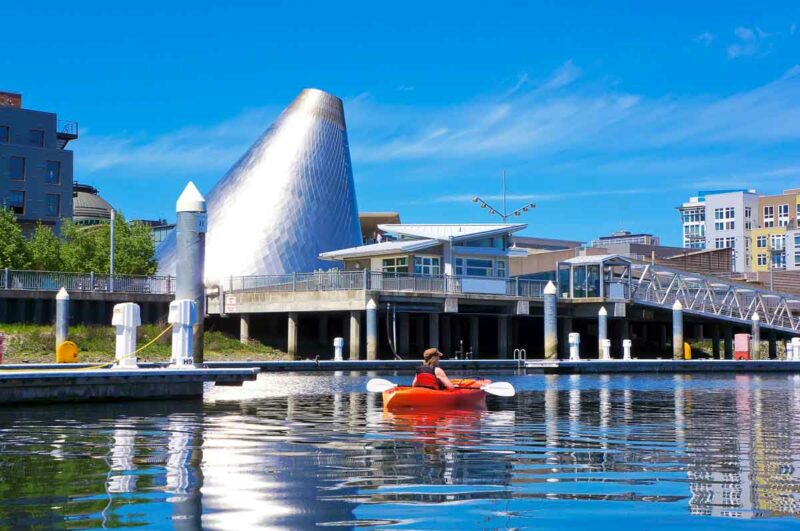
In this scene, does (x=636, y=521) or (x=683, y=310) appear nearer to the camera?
(x=636, y=521)

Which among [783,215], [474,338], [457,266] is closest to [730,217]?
[783,215]

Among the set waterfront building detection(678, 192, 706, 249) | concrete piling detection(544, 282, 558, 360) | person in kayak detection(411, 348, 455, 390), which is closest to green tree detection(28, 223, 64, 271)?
concrete piling detection(544, 282, 558, 360)

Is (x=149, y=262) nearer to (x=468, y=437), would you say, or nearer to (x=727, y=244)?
(x=468, y=437)

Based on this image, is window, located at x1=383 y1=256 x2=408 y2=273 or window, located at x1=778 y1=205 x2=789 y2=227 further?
window, located at x1=778 y1=205 x2=789 y2=227

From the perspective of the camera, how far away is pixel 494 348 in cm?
6350

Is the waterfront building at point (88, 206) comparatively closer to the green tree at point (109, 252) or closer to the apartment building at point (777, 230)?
the green tree at point (109, 252)

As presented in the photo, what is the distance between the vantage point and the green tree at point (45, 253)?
5994 cm

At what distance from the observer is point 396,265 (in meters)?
55.4

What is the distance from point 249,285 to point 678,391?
30632mm

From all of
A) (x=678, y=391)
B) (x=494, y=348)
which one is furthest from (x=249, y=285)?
(x=678, y=391)

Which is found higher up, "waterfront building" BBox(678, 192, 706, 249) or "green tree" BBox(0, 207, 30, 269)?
"waterfront building" BBox(678, 192, 706, 249)

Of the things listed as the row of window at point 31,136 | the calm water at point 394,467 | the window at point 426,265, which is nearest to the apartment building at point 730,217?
the row of window at point 31,136

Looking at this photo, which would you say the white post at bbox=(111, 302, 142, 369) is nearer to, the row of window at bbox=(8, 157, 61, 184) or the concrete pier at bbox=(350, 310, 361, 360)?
the concrete pier at bbox=(350, 310, 361, 360)

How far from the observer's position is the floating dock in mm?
22281
